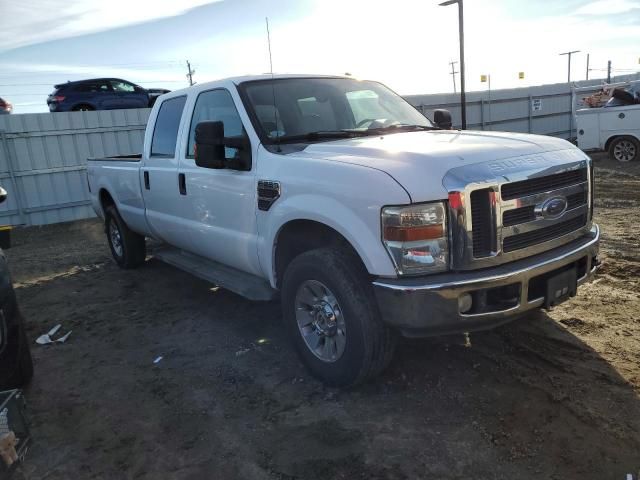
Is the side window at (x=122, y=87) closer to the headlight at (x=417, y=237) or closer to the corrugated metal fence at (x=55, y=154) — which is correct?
the corrugated metal fence at (x=55, y=154)

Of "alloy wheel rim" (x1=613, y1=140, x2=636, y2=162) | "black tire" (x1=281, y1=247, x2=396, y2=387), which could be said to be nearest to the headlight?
"black tire" (x1=281, y1=247, x2=396, y2=387)

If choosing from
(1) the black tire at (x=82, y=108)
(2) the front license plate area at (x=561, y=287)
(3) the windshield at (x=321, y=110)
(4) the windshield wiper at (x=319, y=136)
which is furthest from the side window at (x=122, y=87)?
(2) the front license plate area at (x=561, y=287)

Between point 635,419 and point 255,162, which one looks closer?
point 635,419

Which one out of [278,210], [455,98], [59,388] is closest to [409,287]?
[278,210]

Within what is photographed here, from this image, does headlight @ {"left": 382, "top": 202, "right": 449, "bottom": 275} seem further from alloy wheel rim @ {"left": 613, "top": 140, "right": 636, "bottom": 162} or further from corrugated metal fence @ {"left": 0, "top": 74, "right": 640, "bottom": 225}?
alloy wheel rim @ {"left": 613, "top": 140, "right": 636, "bottom": 162}

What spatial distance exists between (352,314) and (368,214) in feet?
1.92

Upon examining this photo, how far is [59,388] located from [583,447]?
3.37 meters

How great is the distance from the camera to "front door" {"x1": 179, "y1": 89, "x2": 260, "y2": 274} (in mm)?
3875

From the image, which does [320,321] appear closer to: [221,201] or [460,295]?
[460,295]

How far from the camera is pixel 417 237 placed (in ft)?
9.02

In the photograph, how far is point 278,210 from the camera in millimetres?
3475

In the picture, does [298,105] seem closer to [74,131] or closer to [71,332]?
[71,332]

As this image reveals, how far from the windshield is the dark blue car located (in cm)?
1373

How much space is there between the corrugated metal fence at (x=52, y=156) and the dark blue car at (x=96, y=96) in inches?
145
